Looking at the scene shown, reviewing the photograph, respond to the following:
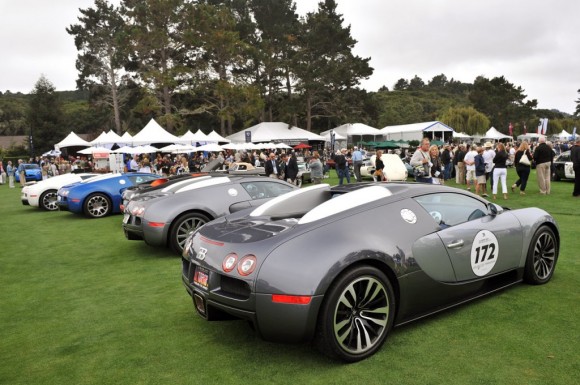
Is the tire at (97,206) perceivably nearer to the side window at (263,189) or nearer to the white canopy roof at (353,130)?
the side window at (263,189)

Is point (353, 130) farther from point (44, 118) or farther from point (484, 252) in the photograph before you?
point (484, 252)

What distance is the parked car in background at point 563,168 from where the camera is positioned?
16.2 meters

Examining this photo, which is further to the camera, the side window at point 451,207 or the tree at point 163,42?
the tree at point 163,42

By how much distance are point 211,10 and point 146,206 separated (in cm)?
3879

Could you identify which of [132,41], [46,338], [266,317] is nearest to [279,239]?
[266,317]

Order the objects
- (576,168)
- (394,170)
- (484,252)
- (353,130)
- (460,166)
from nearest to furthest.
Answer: (484,252) → (576,168) → (394,170) → (460,166) → (353,130)

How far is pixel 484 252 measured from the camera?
387 cm

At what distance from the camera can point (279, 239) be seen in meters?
3.06

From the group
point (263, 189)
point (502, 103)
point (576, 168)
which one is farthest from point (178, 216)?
point (502, 103)

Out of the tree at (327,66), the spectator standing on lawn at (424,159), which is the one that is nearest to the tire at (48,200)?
the spectator standing on lawn at (424,159)

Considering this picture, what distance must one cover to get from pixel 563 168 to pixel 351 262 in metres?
17.0

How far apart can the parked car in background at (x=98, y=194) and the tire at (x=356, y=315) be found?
28.3 feet

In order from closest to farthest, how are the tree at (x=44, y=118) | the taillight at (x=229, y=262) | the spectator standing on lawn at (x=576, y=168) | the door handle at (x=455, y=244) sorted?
the taillight at (x=229, y=262) → the door handle at (x=455, y=244) → the spectator standing on lawn at (x=576, y=168) → the tree at (x=44, y=118)

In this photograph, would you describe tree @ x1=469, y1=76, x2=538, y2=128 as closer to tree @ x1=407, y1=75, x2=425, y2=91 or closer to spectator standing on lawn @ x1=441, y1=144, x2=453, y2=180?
spectator standing on lawn @ x1=441, y1=144, x2=453, y2=180
